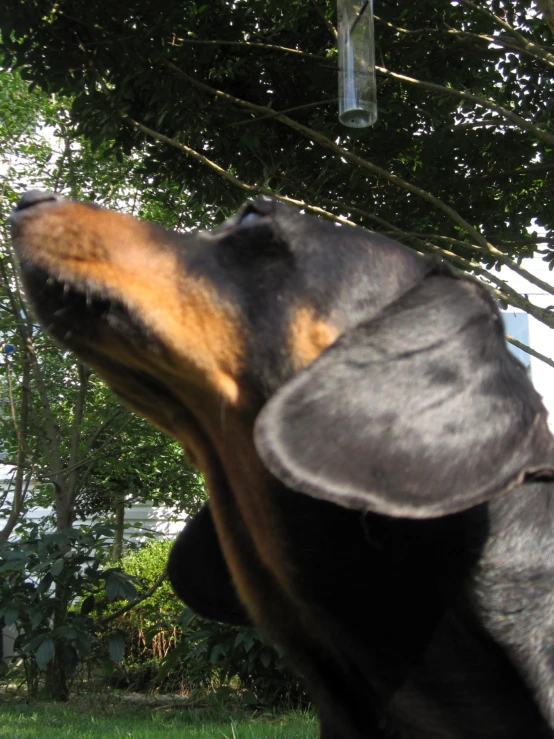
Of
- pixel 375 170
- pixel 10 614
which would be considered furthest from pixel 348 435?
pixel 10 614

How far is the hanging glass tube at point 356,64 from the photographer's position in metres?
4.82

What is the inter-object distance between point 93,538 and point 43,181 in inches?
176

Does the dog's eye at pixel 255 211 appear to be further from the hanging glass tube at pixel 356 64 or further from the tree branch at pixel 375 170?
the hanging glass tube at pixel 356 64

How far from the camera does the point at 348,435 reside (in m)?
1.41

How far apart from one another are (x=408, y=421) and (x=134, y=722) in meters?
5.76

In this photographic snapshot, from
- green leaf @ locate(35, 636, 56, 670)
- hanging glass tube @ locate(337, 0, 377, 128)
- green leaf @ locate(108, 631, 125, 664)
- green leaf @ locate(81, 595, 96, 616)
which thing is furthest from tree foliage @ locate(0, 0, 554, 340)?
green leaf @ locate(108, 631, 125, 664)

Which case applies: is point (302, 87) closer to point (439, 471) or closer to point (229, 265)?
point (229, 265)

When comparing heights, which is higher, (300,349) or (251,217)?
(251,217)

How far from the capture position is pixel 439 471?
4.48 feet

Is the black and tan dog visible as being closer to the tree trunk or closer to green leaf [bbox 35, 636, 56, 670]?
green leaf [bbox 35, 636, 56, 670]

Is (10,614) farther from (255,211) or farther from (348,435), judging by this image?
(348,435)

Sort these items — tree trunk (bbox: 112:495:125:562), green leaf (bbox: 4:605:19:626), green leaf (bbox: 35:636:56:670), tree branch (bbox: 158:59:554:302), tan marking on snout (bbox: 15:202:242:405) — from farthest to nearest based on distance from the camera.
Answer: tree trunk (bbox: 112:495:125:562) → green leaf (bbox: 4:605:19:626) → green leaf (bbox: 35:636:56:670) → tree branch (bbox: 158:59:554:302) → tan marking on snout (bbox: 15:202:242:405)

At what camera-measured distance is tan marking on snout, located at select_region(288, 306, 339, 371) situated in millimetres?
1768

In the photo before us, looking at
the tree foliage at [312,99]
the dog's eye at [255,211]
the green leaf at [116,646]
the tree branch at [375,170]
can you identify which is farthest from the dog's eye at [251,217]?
the green leaf at [116,646]
